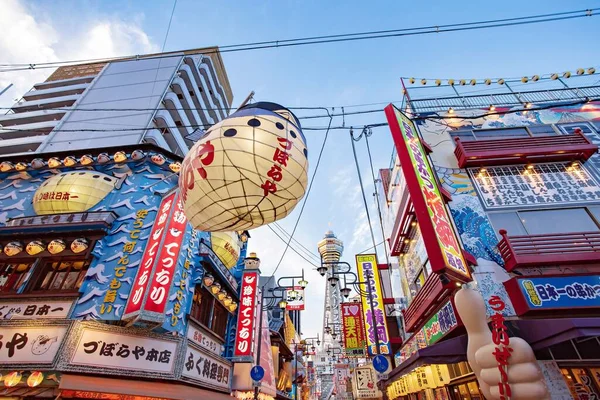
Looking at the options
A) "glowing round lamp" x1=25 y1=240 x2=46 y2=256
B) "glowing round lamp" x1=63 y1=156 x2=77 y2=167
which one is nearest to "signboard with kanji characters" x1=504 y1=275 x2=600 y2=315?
"glowing round lamp" x1=25 y1=240 x2=46 y2=256

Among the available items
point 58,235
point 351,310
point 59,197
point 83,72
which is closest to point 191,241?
point 58,235

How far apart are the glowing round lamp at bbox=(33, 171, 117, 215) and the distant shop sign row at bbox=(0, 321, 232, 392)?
435 centimetres

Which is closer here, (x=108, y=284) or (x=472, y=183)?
(x=108, y=284)

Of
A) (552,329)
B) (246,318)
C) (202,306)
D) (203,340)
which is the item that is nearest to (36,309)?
(202,306)

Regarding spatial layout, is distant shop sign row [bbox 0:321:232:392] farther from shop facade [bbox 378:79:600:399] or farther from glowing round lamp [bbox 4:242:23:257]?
shop facade [bbox 378:79:600:399]

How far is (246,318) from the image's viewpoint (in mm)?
12297

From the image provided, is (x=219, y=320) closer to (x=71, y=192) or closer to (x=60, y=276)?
(x=60, y=276)

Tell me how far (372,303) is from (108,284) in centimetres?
1048

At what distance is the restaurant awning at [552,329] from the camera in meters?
5.35

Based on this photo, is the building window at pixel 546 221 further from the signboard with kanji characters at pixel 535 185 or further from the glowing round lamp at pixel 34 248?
the glowing round lamp at pixel 34 248

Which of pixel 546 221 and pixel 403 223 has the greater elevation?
pixel 403 223

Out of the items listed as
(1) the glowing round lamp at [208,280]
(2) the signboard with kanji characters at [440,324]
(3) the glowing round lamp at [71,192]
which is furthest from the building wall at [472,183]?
(3) the glowing round lamp at [71,192]

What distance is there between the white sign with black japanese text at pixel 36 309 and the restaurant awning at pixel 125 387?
219 centimetres

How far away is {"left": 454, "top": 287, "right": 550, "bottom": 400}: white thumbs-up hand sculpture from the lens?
4.55 metres
